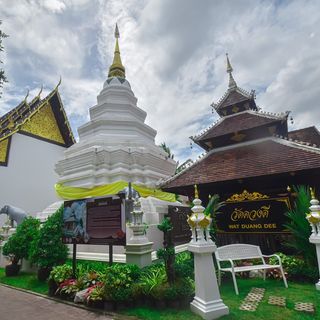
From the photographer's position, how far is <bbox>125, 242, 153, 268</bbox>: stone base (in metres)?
5.63

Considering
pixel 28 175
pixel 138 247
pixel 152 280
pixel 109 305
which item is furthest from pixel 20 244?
pixel 28 175

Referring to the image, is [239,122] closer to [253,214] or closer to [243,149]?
[243,149]

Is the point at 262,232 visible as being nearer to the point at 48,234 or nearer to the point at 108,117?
the point at 48,234

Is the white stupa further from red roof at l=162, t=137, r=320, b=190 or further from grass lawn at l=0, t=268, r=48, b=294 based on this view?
grass lawn at l=0, t=268, r=48, b=294

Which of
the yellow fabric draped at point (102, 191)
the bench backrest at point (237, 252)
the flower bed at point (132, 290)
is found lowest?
the flower bed at point (132, 290)

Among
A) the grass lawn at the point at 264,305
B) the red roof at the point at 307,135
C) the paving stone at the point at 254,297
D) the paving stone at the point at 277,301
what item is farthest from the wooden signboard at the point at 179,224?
the red roof at the point at 307,135

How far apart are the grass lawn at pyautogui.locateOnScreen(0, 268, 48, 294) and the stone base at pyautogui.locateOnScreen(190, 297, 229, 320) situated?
3.84m

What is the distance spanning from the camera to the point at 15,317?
4223 millimetres

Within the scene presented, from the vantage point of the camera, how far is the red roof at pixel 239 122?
845 centimetres

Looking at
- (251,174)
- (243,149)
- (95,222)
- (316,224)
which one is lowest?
(316,224)

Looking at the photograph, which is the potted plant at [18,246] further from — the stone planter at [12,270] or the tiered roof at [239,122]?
the tiered roof at [239,122]

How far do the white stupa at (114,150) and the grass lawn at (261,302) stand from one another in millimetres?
5721

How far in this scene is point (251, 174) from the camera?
6871 mm

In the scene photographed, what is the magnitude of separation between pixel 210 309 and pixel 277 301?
143 cm
